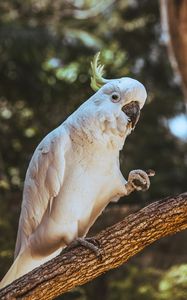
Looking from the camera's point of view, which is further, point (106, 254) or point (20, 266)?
point (20, 266)

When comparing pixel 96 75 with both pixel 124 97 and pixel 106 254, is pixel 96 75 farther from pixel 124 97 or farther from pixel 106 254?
pixel 106 254

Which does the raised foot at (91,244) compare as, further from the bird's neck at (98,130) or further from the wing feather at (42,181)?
the bird's neck at (98,130)

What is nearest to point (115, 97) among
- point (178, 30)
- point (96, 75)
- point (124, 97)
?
point (124, 97)

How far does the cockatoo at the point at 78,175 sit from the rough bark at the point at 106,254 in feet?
0.42

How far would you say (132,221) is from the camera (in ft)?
7.66

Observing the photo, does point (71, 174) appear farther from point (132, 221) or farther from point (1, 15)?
point (1, 15)

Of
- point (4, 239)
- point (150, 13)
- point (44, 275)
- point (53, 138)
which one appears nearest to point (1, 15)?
point (150, 13)

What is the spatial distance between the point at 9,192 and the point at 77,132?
281 centimetres

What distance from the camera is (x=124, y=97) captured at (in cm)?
243

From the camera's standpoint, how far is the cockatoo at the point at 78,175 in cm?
246

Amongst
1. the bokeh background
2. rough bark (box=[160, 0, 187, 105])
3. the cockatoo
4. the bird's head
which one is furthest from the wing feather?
rough bark (box=[160, 0, 187, 105])

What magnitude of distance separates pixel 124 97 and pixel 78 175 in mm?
347

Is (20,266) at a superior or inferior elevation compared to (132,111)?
inferior

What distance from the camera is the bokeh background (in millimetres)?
5074
